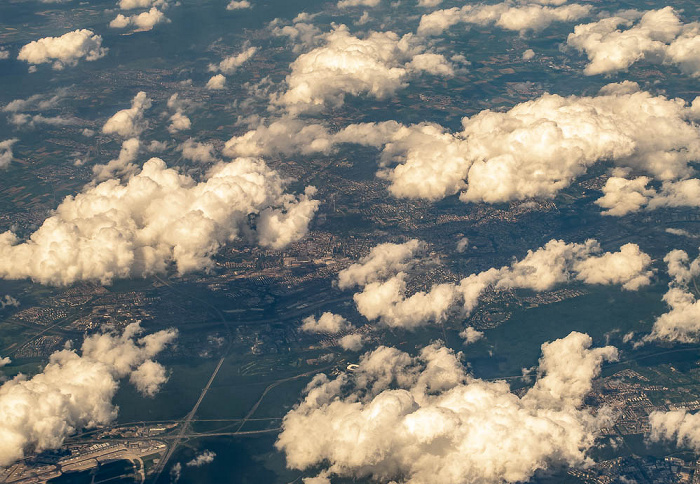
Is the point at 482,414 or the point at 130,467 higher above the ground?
the point at 482,414

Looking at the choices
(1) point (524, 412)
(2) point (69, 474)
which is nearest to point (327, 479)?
(1) point (524, 412)

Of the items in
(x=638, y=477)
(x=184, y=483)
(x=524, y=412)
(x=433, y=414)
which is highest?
(x=433, y=414)

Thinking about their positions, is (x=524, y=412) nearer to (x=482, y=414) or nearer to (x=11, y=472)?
(x=482, y=414)

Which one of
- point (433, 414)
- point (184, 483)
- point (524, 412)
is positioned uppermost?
point (433, 414)

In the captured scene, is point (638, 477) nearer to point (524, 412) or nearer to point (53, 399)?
point (524, 412)

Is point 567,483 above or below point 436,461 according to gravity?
below

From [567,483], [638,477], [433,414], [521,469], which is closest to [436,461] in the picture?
[433,414]

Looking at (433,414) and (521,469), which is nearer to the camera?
(433,414)

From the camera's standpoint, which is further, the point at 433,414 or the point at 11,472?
the point at 11,472

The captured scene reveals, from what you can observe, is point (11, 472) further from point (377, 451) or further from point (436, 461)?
point (436, 461)
